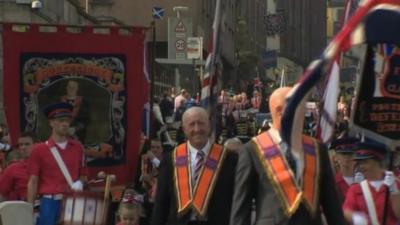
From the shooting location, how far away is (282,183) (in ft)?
22.0

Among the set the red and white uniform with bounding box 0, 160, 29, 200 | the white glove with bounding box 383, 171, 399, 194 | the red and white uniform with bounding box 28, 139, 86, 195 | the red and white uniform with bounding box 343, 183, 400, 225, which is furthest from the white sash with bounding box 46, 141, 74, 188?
the white glove with bounding box 383, 171, 399, 194

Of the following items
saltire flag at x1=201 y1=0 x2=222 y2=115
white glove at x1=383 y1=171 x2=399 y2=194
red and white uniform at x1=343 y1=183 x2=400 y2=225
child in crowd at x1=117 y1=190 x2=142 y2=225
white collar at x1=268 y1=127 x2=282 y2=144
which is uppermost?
saltire flag at x1=201 y1=0 x2=222 y2=115

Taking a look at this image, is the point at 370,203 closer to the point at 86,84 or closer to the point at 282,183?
the point at 282,183

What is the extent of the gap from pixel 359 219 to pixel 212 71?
3692 millimetres

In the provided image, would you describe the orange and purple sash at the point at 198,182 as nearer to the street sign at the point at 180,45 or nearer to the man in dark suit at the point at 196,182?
the man in dark suit at the point at 196,182

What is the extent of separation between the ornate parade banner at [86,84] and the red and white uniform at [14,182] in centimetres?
78

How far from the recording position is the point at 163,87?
145ft

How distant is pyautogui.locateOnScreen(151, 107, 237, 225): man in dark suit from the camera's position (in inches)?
317

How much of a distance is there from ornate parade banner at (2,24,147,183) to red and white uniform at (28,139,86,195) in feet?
6.46

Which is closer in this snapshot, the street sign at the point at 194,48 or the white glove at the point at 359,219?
the white glove at the point at 359,219

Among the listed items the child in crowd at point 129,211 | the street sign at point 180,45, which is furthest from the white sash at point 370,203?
the street sign at point 180,45

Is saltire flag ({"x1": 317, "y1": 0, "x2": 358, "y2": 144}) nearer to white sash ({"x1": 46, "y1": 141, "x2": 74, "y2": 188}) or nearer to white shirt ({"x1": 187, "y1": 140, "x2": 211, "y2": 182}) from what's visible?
white shirt ({"x1": 187, "y1": 140, "x2": 211, "y2": 182})

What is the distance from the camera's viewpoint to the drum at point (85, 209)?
28.1 ft

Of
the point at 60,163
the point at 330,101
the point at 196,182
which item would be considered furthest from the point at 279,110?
the point at 60,163
